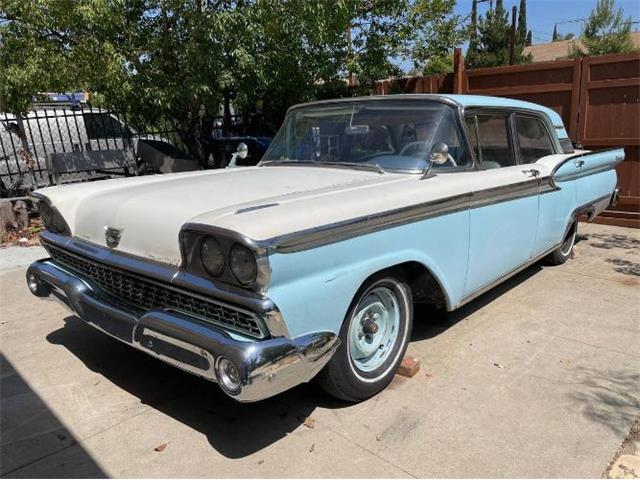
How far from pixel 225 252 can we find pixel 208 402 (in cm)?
113

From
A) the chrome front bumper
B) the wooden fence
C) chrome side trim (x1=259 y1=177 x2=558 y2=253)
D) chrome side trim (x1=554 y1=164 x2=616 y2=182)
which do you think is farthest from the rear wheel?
the chrome front bumper

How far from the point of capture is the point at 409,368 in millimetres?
3229

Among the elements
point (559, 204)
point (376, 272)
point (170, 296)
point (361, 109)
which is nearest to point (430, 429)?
point (376, 272)

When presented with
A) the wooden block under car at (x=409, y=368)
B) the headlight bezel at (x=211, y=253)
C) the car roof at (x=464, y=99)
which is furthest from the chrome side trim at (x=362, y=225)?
the wooden block under car at (x=409, y=368)

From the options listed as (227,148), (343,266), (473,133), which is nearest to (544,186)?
(473,133)

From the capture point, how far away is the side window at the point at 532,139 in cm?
438

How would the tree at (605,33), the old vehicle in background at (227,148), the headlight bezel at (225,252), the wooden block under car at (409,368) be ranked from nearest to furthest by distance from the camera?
the headlight bezel at (225,252) → the wooden block under car at (409,368) → the old vehicle in background at (227,148) → the tree at (605,33)

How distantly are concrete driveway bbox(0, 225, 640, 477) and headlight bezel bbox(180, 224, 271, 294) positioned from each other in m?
0.85

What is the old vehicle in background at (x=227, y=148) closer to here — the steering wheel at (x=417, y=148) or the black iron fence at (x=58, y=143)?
the black iron fence at (x=58, y=143)

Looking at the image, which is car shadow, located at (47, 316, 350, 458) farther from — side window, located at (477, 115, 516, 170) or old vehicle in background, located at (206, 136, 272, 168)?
old vehicle in background, located at (206, 136, 272, 168)

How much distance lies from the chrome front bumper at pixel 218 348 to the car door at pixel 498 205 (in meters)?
1.45

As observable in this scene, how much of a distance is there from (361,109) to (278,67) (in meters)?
4.65

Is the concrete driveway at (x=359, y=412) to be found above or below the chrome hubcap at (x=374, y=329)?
below

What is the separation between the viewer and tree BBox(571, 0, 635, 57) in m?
27.5
